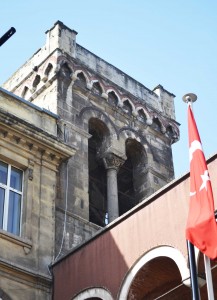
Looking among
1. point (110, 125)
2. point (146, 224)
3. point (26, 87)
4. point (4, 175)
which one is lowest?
point (146, 224)

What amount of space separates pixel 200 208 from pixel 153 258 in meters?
2.74

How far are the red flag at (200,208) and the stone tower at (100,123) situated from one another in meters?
8.08

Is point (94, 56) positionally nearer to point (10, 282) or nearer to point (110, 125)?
point (110, 125)

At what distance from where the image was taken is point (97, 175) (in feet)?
79.5

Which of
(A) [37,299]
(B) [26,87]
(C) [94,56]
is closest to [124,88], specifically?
(C) [94,56]

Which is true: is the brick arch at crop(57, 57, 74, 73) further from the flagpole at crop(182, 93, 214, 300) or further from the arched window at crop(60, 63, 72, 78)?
the flagpole at crop(182, 93, 214, 300)

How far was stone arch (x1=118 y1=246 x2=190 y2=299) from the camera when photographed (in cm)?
1377

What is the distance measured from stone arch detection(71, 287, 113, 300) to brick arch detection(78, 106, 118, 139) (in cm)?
816

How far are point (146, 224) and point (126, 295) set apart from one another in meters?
1.56

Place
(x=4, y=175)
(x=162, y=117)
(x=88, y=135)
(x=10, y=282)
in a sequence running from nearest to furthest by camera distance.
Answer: (x=10, y=282) → (x=4, y=175) → (x=88, y=135) → (x=162, y=117)

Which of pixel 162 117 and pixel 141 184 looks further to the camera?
pixel 162 117

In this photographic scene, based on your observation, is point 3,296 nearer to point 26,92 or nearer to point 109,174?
point 109,174

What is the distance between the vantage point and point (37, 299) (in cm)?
1675

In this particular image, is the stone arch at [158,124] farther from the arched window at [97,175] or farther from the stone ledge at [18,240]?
the stone ledge at [18,240]
